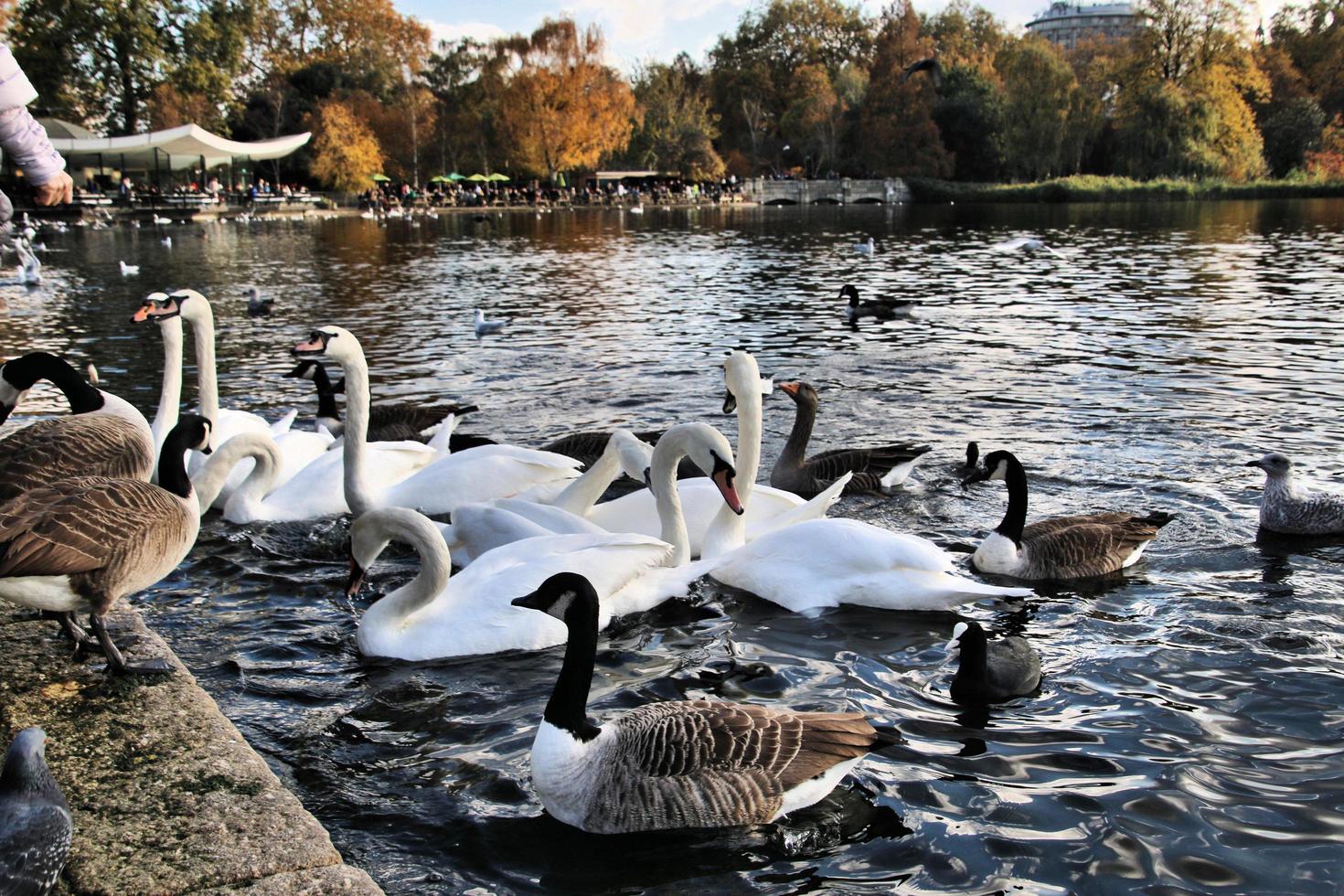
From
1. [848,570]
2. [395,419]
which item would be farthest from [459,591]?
[395,419]

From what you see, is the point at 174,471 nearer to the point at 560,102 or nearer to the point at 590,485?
the point at 590,485

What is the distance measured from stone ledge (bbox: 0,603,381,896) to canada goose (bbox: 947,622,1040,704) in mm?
2891

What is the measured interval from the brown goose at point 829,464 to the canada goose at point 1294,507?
2.40m

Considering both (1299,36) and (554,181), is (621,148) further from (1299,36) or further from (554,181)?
(1299,36)

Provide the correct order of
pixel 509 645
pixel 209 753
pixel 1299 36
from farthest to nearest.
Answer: pixel 1299 36 → pixel 509 645 → pixel 209 753

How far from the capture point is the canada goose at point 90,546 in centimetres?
404

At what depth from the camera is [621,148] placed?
8825cm

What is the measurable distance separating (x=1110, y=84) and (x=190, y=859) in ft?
310

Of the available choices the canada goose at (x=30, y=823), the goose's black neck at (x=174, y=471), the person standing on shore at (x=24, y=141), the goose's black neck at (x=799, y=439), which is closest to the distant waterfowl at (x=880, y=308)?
the goose's black neck at (x=799, y=439)

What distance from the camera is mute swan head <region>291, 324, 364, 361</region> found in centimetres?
742

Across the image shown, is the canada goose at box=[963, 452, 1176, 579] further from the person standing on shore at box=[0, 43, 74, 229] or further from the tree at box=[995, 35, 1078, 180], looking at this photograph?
the tree at box=[995, 35, 1078, 180]

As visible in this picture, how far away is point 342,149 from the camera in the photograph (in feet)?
225

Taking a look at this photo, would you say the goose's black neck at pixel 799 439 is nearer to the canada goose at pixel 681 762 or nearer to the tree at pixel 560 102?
the canada goose at pixel 681 762

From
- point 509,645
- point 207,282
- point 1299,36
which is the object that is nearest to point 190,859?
point 509,645
